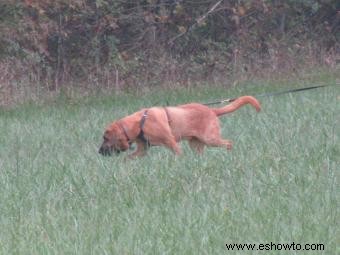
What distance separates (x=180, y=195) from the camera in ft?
24.1

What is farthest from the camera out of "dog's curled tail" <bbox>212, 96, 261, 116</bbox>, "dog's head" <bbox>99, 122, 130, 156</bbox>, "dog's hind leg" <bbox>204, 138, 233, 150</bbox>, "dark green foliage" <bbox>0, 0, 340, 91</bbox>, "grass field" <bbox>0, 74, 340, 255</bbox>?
"dark green foliage" <bbox>0, 0, 340, 91</bbox>

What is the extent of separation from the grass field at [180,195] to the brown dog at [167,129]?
179 millimetres

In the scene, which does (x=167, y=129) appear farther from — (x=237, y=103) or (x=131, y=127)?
(x=237, y=103)

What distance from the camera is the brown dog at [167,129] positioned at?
32.4ft

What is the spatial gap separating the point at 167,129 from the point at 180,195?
2715 mm

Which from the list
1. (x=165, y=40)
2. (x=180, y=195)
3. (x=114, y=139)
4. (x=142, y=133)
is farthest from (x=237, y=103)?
(x=165, y=40)

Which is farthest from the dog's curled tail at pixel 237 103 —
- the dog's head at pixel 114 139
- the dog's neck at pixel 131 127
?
the dog's head at pixel 114 139

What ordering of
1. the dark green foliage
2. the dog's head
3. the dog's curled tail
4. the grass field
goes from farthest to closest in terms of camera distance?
the dark green foliage, the dog's curled tail, the dog's head, the grass field

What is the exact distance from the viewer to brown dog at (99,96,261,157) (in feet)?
32.4

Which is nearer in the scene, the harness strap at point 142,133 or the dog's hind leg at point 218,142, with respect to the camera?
the harness strap at point 142,133

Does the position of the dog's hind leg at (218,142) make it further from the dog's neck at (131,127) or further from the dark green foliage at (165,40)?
the dark green foliage at (165,40)

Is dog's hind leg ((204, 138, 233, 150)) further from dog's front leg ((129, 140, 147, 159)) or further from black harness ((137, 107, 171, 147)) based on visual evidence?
dog's front leg ((129, 140, 147, 159))

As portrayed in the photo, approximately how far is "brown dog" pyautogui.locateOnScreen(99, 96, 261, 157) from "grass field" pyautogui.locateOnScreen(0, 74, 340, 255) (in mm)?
179

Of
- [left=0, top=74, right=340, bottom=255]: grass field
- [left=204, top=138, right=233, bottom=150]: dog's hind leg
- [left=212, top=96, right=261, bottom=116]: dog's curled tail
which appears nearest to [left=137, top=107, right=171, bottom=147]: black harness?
[left=0, top=74, right=340, bottom=255]: grass field
